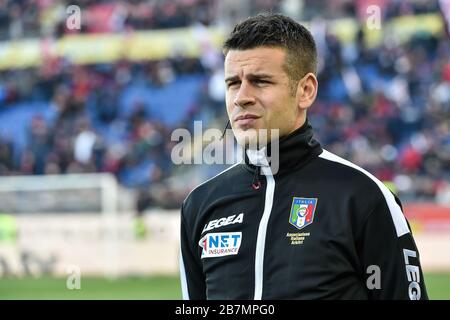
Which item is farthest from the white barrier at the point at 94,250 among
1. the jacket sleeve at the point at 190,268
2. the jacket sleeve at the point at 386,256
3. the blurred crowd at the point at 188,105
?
the jacket sleeve at the point at 386,256

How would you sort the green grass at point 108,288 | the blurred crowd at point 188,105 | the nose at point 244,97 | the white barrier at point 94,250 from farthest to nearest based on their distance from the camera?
the blurred crowd at point 188,105
the white barrier at point 94,250
the green grass at point 108,288
the nose at point 244,97

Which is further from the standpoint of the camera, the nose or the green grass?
the green grass

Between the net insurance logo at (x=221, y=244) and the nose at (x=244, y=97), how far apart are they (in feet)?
1.26

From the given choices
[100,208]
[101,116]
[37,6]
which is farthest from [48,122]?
[100,208]

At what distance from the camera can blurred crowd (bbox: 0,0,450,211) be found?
713 inches

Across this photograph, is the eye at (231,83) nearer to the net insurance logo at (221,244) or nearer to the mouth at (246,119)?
the mouth at (246,119)

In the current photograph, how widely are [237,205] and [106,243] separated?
1354cm

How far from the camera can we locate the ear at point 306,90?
112 inches

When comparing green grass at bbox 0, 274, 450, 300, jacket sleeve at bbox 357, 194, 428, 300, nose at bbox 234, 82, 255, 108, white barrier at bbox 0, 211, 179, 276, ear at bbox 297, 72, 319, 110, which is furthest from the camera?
white barrier at bbox 0, 211, 179, 276

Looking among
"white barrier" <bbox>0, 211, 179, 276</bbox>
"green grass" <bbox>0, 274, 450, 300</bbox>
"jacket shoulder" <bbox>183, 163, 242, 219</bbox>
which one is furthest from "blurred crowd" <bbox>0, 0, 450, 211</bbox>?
"jacket shoulder" <bbox>183, 163, 242, 219</bbox>

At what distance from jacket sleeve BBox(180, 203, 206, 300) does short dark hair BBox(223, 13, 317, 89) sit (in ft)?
1.94

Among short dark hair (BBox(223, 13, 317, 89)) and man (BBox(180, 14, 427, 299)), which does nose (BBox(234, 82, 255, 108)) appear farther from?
short dark hair (BBox(223, 13, 317, 89))

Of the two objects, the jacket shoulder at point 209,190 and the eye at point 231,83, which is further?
the jacket shoulder at point 209,190
